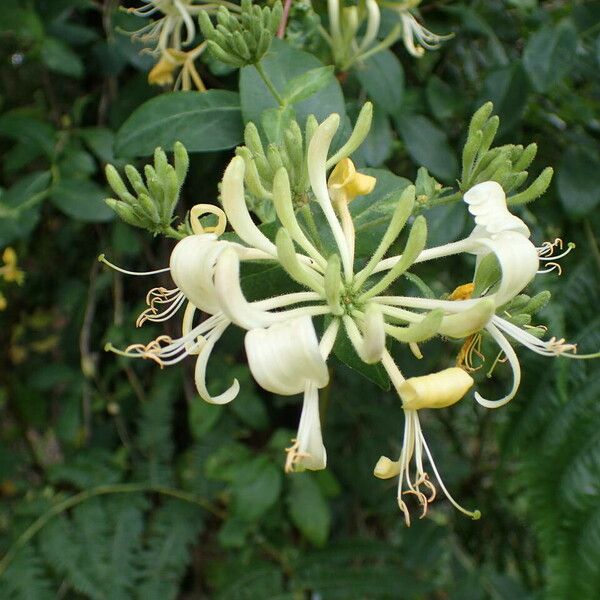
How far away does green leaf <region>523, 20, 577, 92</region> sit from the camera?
85cm

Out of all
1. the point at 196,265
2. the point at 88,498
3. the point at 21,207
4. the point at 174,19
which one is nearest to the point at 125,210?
the point at 196,265

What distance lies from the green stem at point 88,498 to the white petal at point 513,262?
0.92 metres

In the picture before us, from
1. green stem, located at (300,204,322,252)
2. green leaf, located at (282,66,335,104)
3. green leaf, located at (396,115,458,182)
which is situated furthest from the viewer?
green leaf, located at (396,115,458,182)

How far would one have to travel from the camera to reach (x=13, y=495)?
54.1 inches

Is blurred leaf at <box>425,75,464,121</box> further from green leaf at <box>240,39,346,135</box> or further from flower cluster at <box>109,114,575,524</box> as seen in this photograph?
flower cluster at <box>109,114,575,524</box>

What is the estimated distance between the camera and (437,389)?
42 cm

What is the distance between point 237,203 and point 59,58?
66 cm

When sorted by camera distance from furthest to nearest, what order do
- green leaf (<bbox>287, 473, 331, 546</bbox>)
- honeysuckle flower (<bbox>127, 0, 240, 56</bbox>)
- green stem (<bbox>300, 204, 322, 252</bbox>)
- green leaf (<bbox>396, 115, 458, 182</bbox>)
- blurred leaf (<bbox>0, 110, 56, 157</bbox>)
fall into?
green leaf (<bbox>287, 473, 331, 546</bbox>) → blurred leaf (<bbox>0, 110, 56, 157</bbox>) → green leaf (<bbox>396, 115, 458, 182</bbox>) → honeysuckle flower (<bbox>127, 0, 240, 56</bbox>) → green stem (<bbox>300, 204, 322, 252</bbox>)

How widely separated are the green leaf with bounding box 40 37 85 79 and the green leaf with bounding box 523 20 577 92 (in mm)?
598

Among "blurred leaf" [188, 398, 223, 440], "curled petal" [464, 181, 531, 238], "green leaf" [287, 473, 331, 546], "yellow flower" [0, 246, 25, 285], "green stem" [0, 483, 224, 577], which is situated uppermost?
"curled petal" [464, 181, 531, 238]

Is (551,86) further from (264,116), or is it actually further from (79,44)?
(79,44)

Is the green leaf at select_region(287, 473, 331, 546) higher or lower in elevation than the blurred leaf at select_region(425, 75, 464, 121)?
lower

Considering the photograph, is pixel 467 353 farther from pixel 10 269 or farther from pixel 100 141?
pixel 10 269

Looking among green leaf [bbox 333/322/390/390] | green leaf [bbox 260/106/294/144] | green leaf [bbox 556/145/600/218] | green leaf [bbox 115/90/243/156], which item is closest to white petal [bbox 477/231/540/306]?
green leaf [bbox 333/322/390/390]
